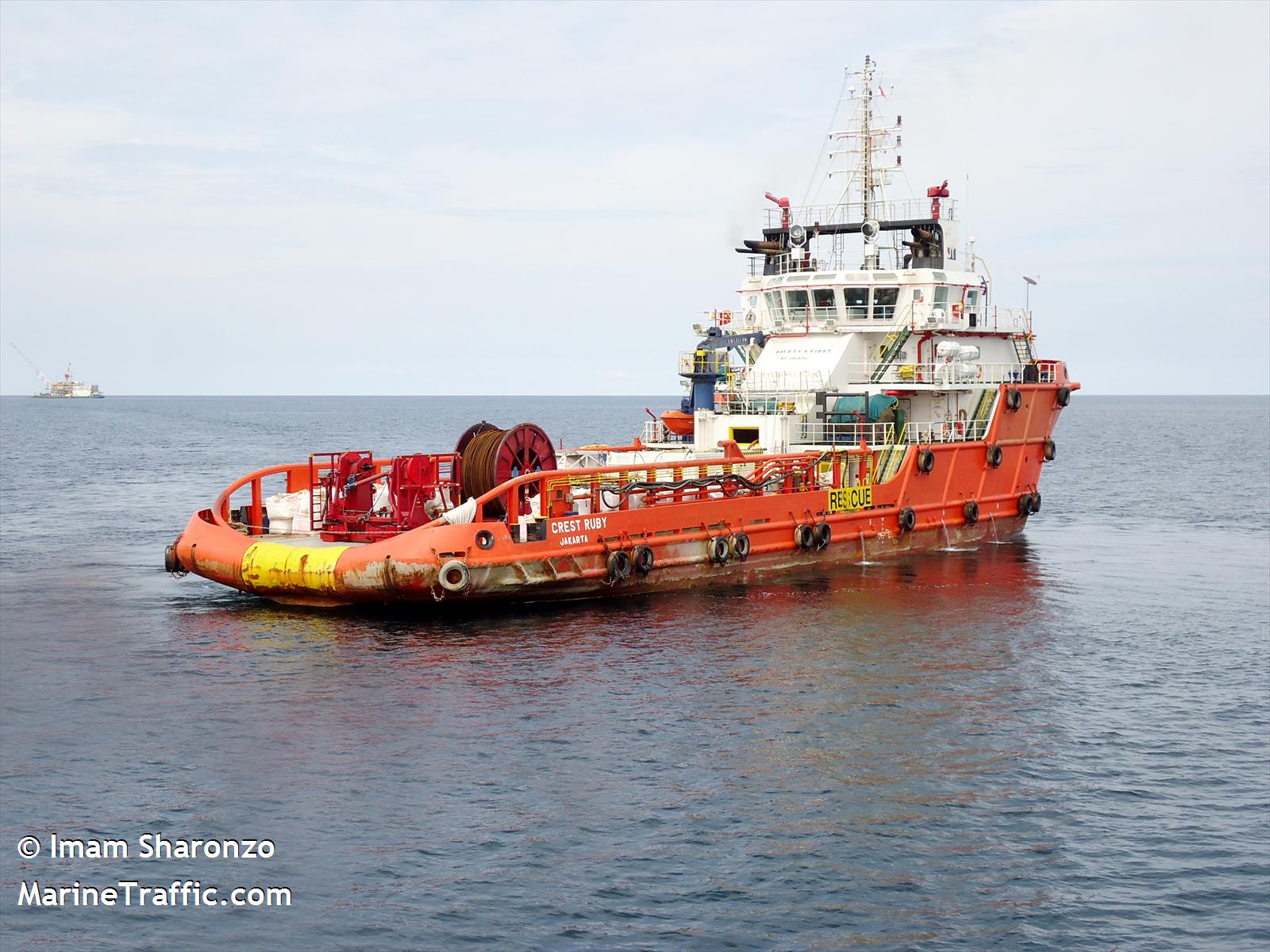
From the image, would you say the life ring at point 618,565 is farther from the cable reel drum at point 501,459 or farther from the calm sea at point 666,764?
the cable reel drum at point 501,459

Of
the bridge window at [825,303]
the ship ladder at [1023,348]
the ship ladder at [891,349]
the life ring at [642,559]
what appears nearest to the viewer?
the life ring at [642,559]

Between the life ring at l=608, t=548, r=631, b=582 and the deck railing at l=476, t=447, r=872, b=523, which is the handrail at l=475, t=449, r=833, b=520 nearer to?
the deck railing at l=476, t=447, r=872, b=523

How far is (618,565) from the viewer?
27.3m

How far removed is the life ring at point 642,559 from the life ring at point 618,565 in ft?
0.50

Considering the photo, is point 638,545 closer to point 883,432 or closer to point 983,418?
point 883,432

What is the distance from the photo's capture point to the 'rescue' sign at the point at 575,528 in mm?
26438

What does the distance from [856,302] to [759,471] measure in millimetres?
8279

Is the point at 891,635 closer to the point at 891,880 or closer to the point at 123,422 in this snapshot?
the point at 891,880

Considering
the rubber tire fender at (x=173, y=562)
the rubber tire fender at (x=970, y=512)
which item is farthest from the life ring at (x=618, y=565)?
the rubber tire fender at (x=970, y=512)

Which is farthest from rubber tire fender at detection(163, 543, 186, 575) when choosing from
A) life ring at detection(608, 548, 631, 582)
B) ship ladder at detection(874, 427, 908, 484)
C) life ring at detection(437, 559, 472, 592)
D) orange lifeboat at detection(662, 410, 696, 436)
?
ship ladder at detection(874, 427, 908, 484)

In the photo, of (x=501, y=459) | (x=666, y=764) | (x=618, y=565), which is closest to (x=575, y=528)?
(x=618, y=565)

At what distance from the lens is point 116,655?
2303 cm

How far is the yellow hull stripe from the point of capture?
1008 inches

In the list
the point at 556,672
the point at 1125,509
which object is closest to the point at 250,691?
the point at 556,672
